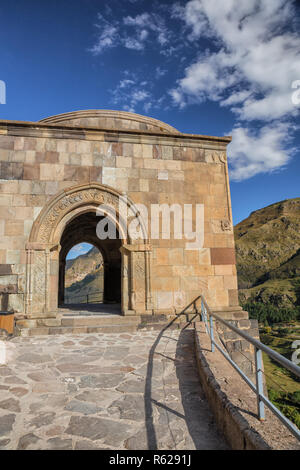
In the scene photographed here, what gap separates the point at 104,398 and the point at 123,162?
5.88m

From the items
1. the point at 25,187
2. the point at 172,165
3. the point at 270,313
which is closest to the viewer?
the point at 25,187

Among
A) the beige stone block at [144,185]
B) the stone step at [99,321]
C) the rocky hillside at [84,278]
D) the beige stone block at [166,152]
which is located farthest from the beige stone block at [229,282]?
the rocky hillside at [84,278]

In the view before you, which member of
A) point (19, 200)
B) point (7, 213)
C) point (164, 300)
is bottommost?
point (164, 300)

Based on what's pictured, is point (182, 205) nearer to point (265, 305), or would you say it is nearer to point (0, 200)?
point (0, 200)

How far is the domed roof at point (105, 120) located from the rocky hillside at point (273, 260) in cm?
7392

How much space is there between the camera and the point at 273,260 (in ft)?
307

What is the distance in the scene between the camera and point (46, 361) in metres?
4.74

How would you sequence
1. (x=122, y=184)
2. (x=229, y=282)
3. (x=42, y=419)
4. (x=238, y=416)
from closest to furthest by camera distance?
(x=238, y=416) < (x=42, y=419) < (x=122, y=184) < (x=229, y=282)

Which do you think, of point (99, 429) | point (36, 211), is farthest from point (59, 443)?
point (36, 211)

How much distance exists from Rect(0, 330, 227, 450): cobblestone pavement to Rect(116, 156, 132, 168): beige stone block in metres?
4.52

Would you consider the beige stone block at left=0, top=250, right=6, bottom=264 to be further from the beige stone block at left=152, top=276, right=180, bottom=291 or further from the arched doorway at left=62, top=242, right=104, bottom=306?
the arched doorway at left=62, top=242, right=104, bottom=306

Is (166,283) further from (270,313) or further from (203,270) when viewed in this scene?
(270,313)
